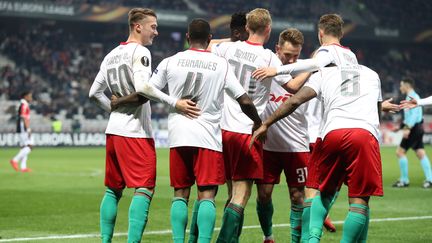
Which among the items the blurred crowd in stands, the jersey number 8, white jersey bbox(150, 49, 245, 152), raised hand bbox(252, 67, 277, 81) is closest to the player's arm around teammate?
white jersey bbox(150, 49, 245, 152)

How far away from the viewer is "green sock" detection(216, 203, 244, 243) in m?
8.50

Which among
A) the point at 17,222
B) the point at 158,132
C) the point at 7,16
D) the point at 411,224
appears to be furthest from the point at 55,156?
the point at 411,224

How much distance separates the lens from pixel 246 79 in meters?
9.01

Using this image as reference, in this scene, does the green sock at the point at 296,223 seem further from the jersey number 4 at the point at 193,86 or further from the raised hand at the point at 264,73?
the jersey number 4 at the point at 193,86

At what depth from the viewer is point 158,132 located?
39438 millimetres

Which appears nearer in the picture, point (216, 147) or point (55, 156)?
point (216, 147)

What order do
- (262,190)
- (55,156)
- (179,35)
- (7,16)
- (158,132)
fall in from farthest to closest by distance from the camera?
(179,35) → (7,16) → (158,132) → (55,156) → (262,190)

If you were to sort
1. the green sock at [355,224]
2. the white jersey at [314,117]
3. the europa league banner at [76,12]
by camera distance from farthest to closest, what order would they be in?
the europa league banner at [76,12] < the white jersey at [314,117] < the green sock at [355,224]

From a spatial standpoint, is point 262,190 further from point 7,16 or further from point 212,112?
point 7,16

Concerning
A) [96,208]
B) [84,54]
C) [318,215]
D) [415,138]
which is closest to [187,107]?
[318,215]

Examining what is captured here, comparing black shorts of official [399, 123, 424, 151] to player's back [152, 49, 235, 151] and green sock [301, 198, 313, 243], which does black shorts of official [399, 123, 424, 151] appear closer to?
green sock [301, 198, 313, 243]

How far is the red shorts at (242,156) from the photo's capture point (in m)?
8.83

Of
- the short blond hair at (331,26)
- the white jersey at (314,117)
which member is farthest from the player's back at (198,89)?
the white jersey at (314,117)

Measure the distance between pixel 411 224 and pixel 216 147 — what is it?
194 inches
